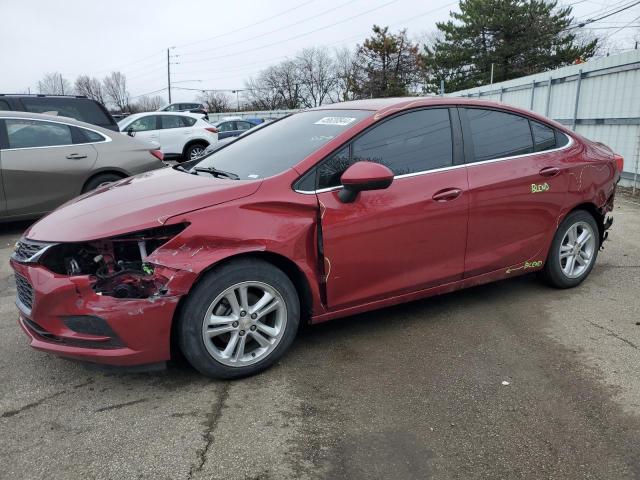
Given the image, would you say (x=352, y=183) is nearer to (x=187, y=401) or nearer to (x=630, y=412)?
(x=187, y=401)

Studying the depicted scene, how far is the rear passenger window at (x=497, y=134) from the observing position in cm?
388

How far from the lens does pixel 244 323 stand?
3.03 metres

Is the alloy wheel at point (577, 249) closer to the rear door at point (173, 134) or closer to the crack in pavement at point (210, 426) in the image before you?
the crack in pavement at point (210, 426)

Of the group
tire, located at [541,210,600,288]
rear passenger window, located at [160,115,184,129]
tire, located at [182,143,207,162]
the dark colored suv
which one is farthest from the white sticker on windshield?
rear passenger window, located at [160,115,184,129]

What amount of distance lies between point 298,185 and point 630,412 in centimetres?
215

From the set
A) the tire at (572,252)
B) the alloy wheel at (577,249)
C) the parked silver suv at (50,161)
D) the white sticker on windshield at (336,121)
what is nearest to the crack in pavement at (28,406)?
the white sticker on windshield at (336,121)

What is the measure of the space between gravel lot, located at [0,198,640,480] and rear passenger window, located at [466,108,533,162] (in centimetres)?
122

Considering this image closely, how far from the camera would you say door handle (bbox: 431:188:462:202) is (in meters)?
3.57

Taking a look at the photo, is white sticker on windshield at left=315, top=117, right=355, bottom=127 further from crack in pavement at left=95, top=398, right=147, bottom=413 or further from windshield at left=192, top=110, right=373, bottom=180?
crack in pavement at left=95, top=398, right=147, bottom=413

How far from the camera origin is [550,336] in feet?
12.1

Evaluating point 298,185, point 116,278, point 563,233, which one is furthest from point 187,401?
point 563,233

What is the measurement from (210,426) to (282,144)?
1907 mm

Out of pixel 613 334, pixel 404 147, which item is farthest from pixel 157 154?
pixel 613 334

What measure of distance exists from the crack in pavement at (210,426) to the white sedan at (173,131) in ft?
39.7
